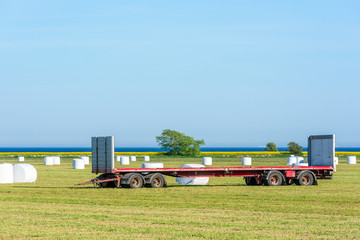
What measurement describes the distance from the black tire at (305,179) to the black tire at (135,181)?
9.38 metres

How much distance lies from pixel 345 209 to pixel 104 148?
14.9 m

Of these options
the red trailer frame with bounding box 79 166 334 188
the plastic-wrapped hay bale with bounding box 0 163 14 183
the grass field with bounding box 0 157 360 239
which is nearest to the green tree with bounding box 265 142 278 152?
the red trailer frame with bounding box 79 166 334 188

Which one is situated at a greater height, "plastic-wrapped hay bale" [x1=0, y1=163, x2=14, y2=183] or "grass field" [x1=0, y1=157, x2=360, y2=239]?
"plastic-wrapped hay bale" [x1=0, y1=163, x2=14, y2=183]

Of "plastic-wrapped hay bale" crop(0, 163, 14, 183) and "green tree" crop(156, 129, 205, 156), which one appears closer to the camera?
"plastic-wrapped hay bale" crop(0, 163, 14, 183)

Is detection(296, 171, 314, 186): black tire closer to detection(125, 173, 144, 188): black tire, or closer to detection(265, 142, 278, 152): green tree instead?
detection(125, 173, 144, 188): black tire

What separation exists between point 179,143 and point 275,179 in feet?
344

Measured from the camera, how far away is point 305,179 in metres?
37.4

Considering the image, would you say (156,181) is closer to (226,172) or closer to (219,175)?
(219,175)

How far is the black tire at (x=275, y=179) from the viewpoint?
36469mm

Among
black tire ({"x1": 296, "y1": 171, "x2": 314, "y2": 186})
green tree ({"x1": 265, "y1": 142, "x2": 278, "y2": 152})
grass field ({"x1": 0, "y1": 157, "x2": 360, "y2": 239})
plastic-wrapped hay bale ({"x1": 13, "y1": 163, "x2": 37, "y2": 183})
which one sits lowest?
grass field ({"x1": 0, "y1": 157, "x2": 360, "y2": 239})

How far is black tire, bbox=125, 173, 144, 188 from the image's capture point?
3362 cm

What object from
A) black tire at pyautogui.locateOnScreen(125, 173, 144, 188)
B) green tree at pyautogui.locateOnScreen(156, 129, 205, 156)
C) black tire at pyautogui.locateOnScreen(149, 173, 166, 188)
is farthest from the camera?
green tree at pyautogui.locateOnScreen(156, 129, 205, 156)

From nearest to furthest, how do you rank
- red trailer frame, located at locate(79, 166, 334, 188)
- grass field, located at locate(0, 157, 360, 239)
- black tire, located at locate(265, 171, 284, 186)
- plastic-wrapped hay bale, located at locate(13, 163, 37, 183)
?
grass field, located at locate(0, 157, 360, 239), red trailer frame, located at locate(79, 166, 334, 188), black tire, located at locate(265, 171, 284, 186), plastic-wrapped hay bale, located at locate(13, 163, 37, 183)

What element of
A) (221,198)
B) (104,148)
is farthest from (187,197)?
(104,148)
